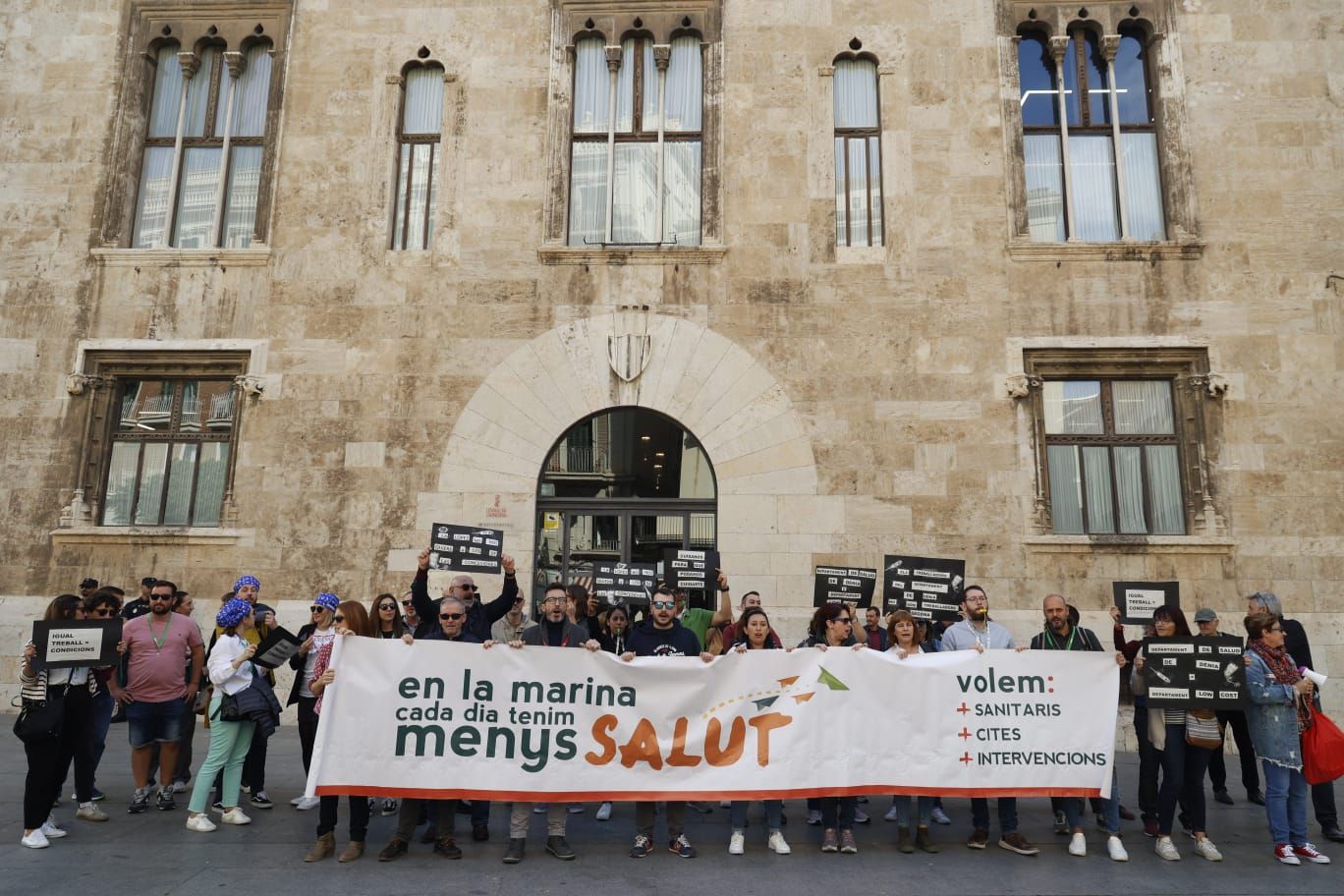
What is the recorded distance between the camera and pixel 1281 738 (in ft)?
24.8

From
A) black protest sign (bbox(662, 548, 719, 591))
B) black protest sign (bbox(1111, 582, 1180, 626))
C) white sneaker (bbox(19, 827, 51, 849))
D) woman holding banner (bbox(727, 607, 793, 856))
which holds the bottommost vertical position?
white sneaker (bbox(19, 827, 51, 849))

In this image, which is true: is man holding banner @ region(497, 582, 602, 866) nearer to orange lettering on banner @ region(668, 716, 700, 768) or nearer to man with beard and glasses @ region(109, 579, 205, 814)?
orange lettering on banner @ region(668, 716, 700, 768)

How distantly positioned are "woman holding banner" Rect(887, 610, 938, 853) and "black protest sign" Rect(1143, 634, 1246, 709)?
194 cm

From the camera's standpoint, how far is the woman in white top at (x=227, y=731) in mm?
7910

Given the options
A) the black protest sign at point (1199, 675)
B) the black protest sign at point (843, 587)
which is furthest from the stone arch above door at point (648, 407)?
the black protest sign at point (1199, 675)

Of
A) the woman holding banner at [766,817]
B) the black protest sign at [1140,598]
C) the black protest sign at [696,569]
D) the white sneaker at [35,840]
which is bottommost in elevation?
the white sneaker at [35,840]

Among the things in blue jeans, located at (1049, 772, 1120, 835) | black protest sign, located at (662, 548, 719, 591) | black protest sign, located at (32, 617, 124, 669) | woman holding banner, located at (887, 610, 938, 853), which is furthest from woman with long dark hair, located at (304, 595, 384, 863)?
blue jeans, located at (1049, 772, 1120, 835)

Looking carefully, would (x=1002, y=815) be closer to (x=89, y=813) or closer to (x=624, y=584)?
(x=624, y=584)

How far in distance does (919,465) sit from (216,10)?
13.9 meters

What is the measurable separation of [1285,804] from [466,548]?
28.1 ft

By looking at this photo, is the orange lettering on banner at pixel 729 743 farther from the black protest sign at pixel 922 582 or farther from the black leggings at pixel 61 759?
the black leggings at pixel 61 759

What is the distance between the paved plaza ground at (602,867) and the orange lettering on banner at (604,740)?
715 mm

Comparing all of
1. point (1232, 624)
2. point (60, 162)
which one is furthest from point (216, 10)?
point (1232, 624)

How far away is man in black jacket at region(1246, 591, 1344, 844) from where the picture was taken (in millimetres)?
8211
